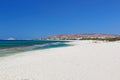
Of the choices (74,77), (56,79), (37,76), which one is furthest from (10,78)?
(74,77)

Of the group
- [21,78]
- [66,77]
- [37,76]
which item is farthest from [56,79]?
[21,78]

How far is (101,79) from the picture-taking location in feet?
20.4

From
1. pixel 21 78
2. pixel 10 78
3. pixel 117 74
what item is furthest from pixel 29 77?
pixel 117 74

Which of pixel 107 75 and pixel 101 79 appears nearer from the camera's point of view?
pixel 101 79

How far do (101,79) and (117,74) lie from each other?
1073mm

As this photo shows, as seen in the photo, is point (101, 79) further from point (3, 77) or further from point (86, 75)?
point (3, 77)

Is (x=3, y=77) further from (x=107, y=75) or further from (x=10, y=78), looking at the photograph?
(x=107, y=75)

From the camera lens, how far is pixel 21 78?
6441 mm

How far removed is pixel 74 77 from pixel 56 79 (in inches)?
29.3

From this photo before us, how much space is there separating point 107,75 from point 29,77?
3.13 m

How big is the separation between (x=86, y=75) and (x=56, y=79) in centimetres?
131

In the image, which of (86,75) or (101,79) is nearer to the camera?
(101,79)

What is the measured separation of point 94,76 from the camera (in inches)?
262

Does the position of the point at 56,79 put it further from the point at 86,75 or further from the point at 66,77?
the point at 86,75
